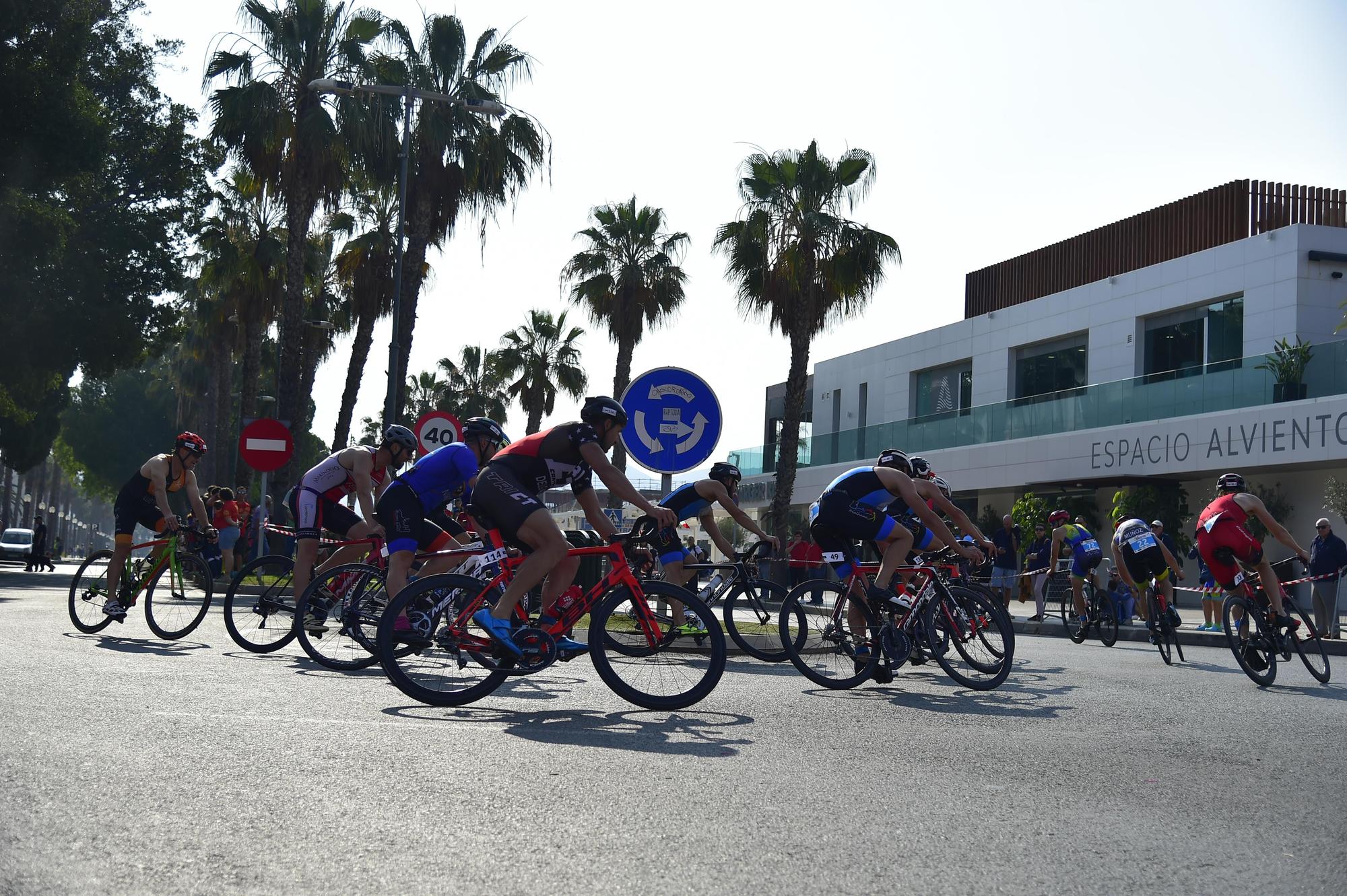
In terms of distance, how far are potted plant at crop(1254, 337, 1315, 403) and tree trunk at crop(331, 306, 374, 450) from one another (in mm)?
20863

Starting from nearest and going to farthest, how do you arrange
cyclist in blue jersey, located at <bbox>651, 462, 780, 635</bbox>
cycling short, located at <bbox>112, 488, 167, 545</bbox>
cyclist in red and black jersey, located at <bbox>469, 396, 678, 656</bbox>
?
1. cyclist in red and black jersey, located at <bbox>469, 396, 678, 656</bbox>
2. cyclist in blue jersey, located at <bbox>651, 462, 780, 635</bbox>
3. cycling short, located at <bbox>112, 488, 167, 545</bbox>

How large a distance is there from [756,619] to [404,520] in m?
3.36

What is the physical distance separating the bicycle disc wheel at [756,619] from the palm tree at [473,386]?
4947 cm

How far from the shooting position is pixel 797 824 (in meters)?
4.48

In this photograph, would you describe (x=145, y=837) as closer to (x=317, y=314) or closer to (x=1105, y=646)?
(x=1105, y=646)

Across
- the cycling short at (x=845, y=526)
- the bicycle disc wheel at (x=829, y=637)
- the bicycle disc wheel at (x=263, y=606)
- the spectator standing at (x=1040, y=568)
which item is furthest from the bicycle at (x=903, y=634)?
the spectator standing at (x=1040, y=568)

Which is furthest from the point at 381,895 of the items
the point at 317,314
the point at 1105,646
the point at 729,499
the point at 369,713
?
the point at 317,314

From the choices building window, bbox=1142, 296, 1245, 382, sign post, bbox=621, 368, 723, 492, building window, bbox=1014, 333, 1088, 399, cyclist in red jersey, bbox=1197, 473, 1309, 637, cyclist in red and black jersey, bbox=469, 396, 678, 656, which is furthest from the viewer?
building window, bbox=1014, 333, 1088, 399

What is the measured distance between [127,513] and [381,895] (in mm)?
9020

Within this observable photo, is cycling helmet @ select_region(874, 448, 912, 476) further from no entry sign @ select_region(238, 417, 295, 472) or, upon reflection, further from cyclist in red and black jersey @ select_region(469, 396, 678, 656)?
no entry sign @ select_region(238, 417, 295, 472)

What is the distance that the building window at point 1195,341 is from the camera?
31.7 m

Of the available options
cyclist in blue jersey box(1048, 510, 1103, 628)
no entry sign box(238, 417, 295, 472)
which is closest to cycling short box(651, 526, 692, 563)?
cyclist in blue jersey box(1048, 510, 1103, 628)

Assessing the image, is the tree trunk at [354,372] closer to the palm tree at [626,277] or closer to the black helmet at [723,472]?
the palm tree at [626,277]

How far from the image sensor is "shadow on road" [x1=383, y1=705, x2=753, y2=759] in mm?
6070
